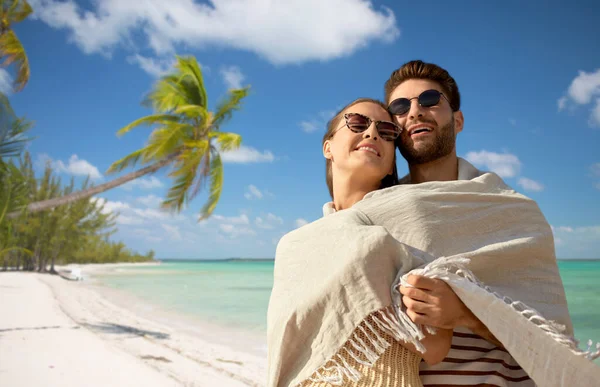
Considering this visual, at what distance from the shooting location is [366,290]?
1438 mm

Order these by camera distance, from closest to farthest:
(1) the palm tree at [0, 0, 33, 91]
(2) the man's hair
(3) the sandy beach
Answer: (2) the man's hair < (3) the sandy beach < (1) the palm tree at [0, 0, 33, 91]

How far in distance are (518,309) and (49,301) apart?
1603 centimetres

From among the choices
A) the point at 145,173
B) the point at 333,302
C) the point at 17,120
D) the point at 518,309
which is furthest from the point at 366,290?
the point at 145,173

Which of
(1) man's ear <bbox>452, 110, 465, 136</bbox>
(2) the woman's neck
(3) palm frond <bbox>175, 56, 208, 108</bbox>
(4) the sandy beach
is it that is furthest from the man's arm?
(3) palm frond <bbox>175, 56, 208, 108</bbox>

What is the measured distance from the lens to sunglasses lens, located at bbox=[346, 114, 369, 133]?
1950 mm

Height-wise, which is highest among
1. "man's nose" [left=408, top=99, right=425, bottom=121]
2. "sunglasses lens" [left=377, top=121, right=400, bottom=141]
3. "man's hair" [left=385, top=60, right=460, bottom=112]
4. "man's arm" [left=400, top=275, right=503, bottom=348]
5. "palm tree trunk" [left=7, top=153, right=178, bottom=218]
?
"palm tree trunk" [left=7, top=153, right=178, bottom=218]

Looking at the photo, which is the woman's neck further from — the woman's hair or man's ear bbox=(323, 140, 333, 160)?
man's ear bbox=(323, 140, 333, 160)

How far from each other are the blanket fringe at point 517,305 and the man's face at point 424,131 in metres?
0.61

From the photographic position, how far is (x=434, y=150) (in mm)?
2025

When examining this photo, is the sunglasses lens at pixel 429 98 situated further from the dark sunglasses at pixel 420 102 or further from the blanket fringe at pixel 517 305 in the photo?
the blanket fringe at pixel 517 305

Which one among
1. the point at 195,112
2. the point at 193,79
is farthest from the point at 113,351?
the point at 193,79

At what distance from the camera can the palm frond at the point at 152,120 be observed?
40.9 ft

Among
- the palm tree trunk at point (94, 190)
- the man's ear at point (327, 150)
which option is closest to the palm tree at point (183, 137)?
the palm tree trunk at point (94, 190)

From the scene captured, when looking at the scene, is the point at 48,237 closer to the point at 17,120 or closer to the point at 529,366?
the point at 17,120
